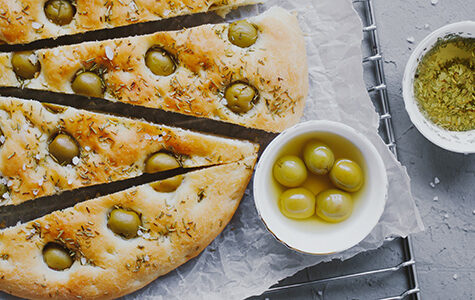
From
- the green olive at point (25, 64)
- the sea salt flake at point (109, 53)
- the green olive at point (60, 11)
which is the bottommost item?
the green olive at point (25, 64)

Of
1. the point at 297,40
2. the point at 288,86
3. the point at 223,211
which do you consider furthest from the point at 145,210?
the point at 297,40

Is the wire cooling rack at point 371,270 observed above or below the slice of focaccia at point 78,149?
below

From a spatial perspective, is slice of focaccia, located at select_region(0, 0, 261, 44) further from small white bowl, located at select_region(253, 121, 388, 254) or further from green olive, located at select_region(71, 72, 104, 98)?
small white bowl, located at select_region(253, 121, 388, 254)

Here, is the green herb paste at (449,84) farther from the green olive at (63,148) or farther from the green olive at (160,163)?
the green olive at (63,148)

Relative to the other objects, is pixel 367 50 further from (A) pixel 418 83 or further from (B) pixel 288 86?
(B) pixel 288 86

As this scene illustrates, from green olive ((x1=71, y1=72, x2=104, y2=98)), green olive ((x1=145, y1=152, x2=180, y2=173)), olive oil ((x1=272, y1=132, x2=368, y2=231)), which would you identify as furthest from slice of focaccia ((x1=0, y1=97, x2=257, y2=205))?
olive oil ((x1=272, y1=132, x2=368, y2=231))

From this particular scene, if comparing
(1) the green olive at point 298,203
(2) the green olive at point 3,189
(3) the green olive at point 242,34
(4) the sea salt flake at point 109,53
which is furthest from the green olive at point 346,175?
(2) the green olive at point 3,189

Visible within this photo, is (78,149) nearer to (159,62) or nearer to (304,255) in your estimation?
(159,62)

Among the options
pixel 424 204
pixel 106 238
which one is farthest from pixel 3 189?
pixel 424 204
